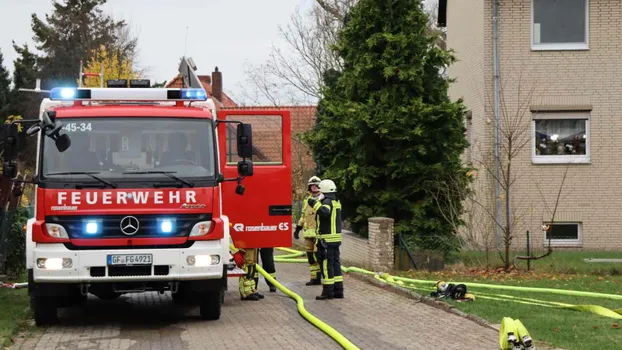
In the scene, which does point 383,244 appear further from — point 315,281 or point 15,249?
point 15,249

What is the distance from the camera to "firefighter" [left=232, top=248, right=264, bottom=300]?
14422 millimetres

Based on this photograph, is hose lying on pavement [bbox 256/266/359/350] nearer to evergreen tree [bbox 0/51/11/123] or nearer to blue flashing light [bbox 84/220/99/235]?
blue flashing light [bbox 84/220/99/235]

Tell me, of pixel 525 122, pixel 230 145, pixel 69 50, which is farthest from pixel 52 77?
pixel 230 145

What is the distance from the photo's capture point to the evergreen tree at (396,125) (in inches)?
764

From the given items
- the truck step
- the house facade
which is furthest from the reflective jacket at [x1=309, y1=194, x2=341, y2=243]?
the house facade

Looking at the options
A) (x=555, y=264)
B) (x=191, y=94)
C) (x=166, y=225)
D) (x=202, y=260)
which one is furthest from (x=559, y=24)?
(x=166, y=225)

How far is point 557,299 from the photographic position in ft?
45.5

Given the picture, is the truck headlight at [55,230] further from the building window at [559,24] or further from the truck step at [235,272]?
the building window at [559,24]

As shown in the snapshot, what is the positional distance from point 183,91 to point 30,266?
9.51ft

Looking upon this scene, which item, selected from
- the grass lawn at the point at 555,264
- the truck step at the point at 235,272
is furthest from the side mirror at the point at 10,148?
the grass lawn at the point at 555,264

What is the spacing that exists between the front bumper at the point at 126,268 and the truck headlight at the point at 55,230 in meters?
0.12

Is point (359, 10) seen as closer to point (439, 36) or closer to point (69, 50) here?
point (439, 36)

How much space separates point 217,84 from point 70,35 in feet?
79.3

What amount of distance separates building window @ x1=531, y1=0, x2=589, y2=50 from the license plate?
15.9 metres
